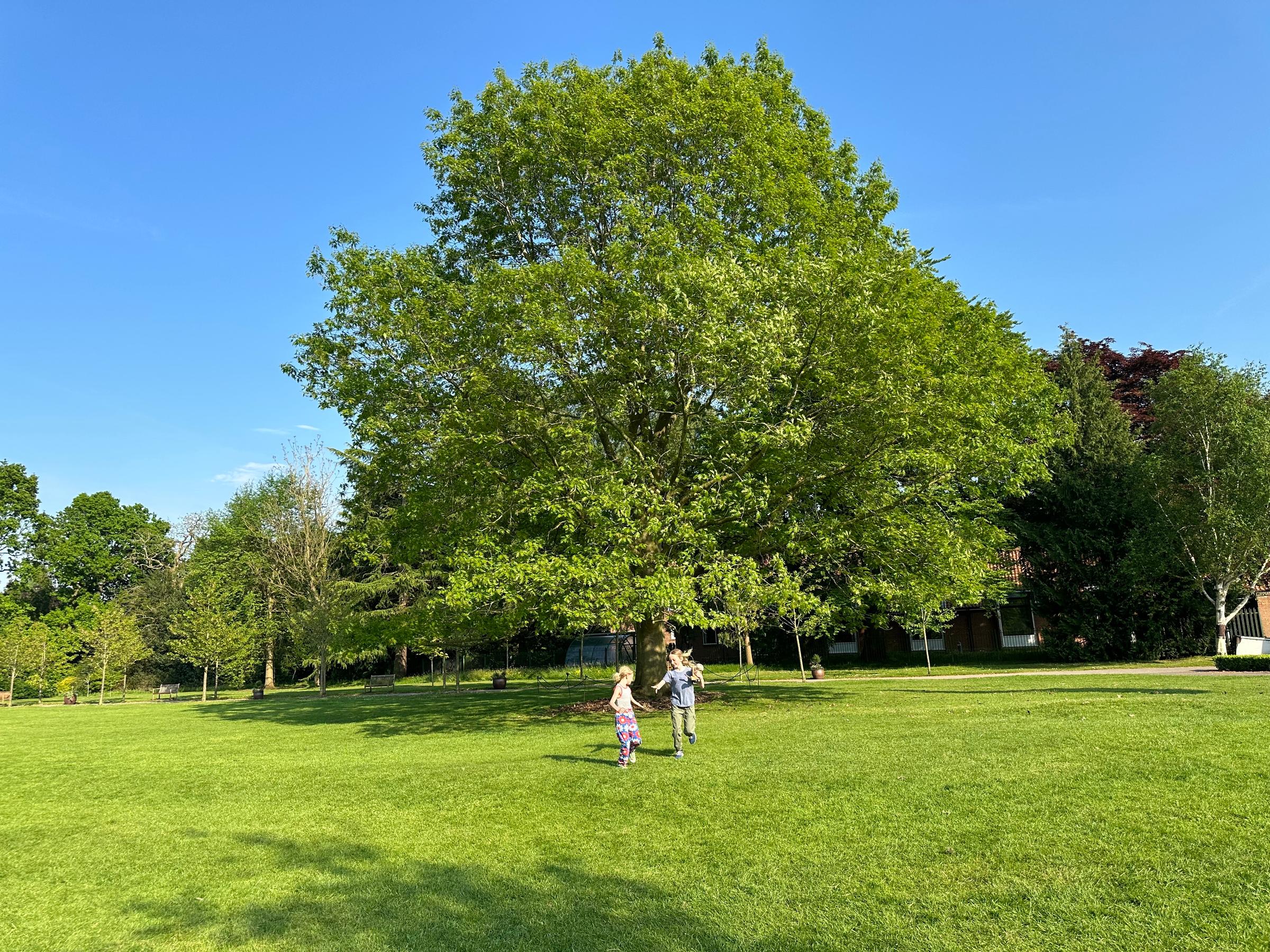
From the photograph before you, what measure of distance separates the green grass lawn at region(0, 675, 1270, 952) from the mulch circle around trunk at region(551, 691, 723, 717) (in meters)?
5.37

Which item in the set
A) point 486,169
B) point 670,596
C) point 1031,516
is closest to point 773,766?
point 670,596

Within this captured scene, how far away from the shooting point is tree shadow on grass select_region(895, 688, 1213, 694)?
17938 mm

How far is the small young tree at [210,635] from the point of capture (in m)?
41.4

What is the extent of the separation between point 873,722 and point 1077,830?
8951 mm

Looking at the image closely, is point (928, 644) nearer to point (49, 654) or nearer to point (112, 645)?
point (112, 645)

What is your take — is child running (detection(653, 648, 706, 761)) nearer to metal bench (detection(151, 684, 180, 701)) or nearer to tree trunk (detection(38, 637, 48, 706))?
metal bench (detection(151, 684, 180, 701))

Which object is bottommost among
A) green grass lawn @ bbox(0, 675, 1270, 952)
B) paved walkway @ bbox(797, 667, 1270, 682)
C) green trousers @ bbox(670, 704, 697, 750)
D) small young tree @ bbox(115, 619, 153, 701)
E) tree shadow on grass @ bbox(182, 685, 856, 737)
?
paved walkway @ bbox(797, 667, 1270, 682)

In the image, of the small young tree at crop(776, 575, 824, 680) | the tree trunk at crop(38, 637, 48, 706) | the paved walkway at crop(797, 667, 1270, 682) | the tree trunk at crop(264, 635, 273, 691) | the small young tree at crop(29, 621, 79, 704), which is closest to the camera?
the small young tree at crop(776, 575, 824, 680)

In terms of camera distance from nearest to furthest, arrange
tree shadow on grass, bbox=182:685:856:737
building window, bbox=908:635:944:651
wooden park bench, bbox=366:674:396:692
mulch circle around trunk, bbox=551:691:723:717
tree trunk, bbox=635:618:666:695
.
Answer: tree shadow on grass, bbox=182:685:856:737, mulch circle around trunk, bbox=551:691:723:717, tree trunk, bbox=635:618:666:695, wooden park bench, bbox=366:674:396:692, building window, bbox=908:635:944:651

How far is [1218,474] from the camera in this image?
100 ft

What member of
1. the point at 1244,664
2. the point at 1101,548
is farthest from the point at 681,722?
the point at 1101,548

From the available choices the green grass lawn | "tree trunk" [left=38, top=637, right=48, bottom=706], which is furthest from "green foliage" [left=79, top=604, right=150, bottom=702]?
the green grass lawn

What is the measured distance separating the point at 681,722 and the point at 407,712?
583 inches

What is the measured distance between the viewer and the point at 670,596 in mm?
15086
